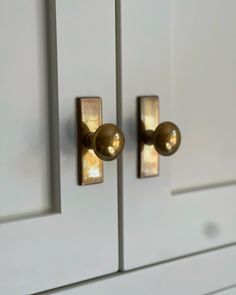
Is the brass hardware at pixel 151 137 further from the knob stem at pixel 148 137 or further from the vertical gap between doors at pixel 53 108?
the vertical gap between doors at pixel 53 108

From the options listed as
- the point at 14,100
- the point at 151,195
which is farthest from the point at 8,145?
the point at 151,195

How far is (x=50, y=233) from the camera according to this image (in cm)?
54

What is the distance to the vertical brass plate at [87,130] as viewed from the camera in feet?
1.80

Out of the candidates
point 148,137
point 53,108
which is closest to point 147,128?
point 148,137

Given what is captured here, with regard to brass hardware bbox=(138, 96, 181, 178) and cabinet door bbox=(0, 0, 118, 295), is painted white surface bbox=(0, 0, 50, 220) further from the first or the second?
brass hardware bbox=(138, 96, 181, 178)

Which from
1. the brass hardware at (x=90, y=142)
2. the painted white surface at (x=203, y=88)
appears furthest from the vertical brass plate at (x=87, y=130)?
the painted white surface at (x=203, y=88)

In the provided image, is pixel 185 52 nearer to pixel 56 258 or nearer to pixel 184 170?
pixel 184 170

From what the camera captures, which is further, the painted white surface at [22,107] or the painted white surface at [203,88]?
the painted white surface at [203,88]

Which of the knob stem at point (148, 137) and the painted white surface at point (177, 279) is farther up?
the knob stem at point (148, 137)

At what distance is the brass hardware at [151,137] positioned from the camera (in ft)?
1.86

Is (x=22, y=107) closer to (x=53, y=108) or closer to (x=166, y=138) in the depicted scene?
(x=53, y=108)

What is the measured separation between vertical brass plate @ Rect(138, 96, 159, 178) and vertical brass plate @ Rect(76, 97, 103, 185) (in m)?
0.05

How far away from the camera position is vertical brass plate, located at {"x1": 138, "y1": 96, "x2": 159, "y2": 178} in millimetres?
590

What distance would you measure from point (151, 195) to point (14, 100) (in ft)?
0.64
